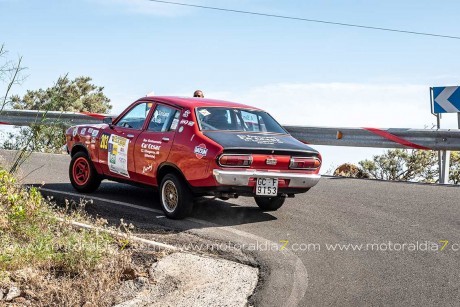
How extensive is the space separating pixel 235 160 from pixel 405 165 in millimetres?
11575

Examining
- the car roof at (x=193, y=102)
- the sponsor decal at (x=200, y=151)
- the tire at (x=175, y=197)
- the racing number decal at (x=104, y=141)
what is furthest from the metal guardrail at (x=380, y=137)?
the sponsor decal at (x=200, y=151)

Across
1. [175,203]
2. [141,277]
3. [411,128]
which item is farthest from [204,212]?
[411,128]

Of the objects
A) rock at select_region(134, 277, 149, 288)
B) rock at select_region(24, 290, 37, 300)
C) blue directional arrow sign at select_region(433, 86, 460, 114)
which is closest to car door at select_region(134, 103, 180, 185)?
rock at select_region(134, 277, 149, 288)

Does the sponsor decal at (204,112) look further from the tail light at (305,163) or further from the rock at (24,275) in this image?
the rock at (24,275)

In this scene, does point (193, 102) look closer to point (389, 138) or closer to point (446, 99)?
point (389, 138)

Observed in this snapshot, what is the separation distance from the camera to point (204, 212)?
9.11m

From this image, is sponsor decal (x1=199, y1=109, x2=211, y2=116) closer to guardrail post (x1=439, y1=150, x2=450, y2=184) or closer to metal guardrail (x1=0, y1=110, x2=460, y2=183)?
metal guardrail (x1=0, y1=110, x2=460, y2=183)

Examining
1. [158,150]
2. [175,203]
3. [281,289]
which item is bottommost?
[281,289]

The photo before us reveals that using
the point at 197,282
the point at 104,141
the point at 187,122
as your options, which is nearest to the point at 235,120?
the point at 187,122

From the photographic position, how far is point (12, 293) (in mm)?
5809

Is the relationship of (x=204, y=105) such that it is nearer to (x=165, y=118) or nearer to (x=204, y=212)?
(x=165, y=118)

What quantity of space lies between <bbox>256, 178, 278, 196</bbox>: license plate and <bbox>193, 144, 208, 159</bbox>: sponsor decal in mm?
763

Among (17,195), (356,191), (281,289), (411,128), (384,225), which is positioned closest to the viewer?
(281,289)

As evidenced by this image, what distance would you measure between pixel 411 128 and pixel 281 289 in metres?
8.39
